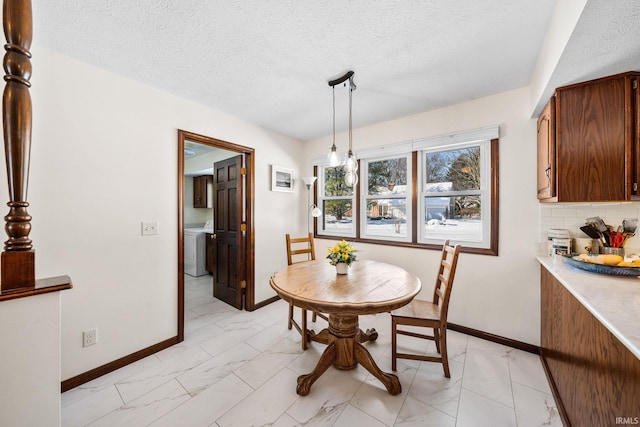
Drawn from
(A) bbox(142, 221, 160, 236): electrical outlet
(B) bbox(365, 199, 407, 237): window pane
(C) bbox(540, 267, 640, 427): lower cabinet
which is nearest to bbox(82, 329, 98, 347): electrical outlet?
(A) bbox(142, 221, 160, 236): electrical outlet

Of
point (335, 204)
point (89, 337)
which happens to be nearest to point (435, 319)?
point (335, 204)

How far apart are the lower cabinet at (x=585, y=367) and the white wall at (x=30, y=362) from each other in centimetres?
222

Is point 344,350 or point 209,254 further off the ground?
A: point 209,254

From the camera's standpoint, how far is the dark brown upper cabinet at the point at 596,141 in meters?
1.46

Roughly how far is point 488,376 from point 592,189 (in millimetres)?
1513

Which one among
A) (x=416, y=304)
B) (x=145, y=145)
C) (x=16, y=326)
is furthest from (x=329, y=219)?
(x=16, y=326)

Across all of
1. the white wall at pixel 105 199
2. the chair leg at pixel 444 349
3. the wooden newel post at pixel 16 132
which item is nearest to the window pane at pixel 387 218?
the chair leg at pixel 444 349

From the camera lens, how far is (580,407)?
124 cm

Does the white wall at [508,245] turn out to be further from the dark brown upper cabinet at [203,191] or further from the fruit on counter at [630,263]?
the dark brown upper cabinet at [203,191]

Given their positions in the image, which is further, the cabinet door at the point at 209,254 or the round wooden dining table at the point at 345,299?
the cabinet door at the point at 209,254

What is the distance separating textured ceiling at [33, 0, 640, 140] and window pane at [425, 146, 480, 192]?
585 mm

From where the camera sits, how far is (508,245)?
7.48 ft

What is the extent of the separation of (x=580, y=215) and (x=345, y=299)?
2123 mm

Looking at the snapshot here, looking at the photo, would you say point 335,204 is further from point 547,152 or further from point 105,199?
point 105,199
